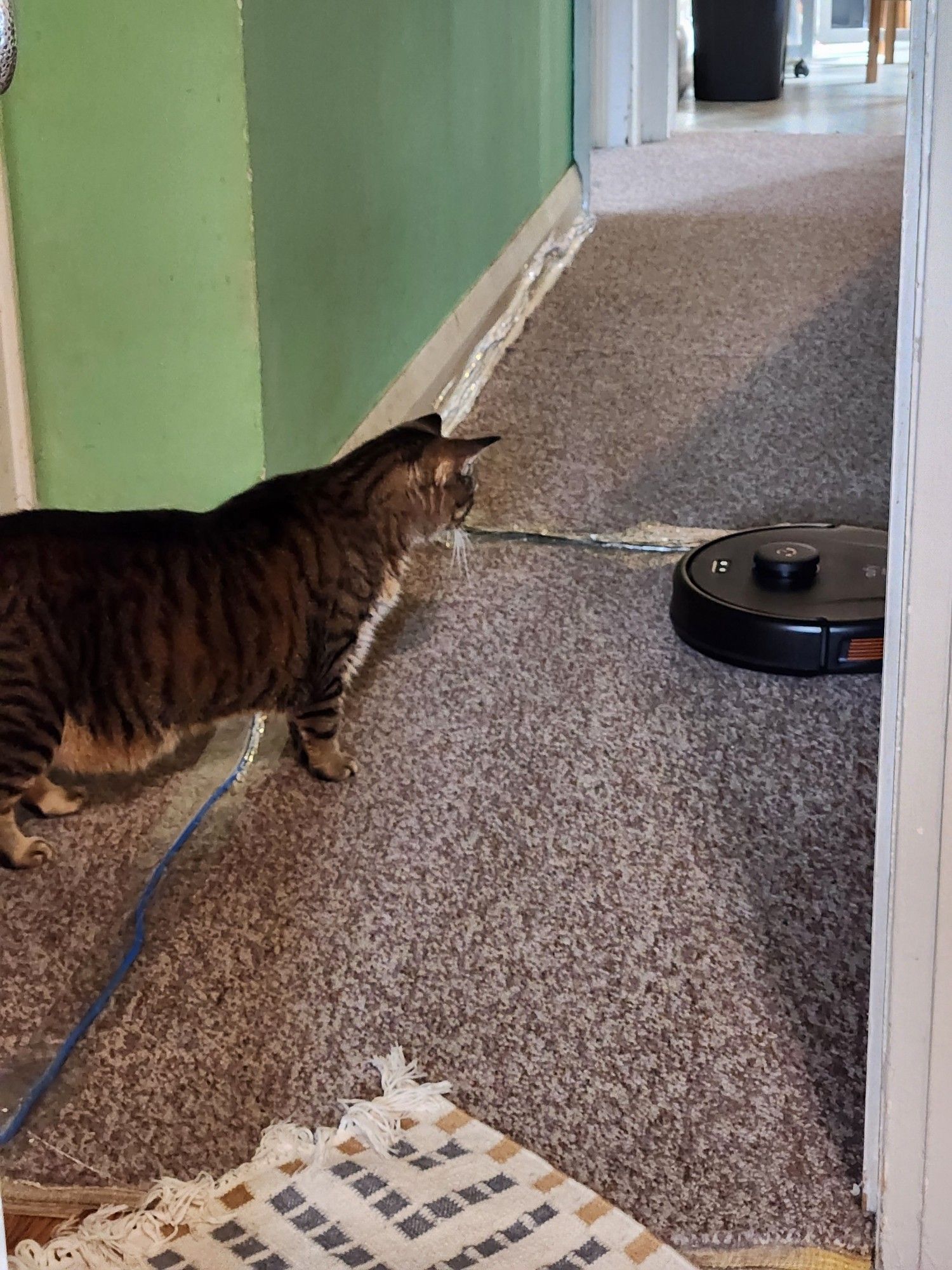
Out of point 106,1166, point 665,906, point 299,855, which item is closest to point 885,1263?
point 665,906

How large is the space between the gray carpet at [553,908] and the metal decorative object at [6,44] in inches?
29.5

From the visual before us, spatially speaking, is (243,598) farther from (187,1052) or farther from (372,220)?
(372,220)

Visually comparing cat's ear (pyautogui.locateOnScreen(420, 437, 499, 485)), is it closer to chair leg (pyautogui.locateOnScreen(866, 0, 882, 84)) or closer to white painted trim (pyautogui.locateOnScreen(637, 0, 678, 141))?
white painted trim (pyautogui.locateOnScreen(637, 0, 678, 141))

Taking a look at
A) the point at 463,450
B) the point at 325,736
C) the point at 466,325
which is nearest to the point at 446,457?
the point at 463,450

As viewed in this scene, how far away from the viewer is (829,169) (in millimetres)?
4004

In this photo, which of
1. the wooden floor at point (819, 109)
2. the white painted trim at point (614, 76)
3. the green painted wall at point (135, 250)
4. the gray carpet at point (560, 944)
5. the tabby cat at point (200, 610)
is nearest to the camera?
the gray carpet at point (560, 944)

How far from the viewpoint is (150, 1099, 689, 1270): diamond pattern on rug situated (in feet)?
3.18

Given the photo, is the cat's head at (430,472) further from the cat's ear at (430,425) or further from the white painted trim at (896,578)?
the white painted trim at (896,578)

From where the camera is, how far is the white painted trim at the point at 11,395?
4.92 ft

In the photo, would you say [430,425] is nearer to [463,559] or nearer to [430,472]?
[430,472]

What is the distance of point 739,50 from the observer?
5.31 meters

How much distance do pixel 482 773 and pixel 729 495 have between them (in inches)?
33.5

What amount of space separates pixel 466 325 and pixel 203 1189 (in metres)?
1.97

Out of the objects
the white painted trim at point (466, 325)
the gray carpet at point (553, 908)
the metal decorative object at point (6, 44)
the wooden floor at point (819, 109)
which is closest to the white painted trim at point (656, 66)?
the wooden floor at point (819, 109)
